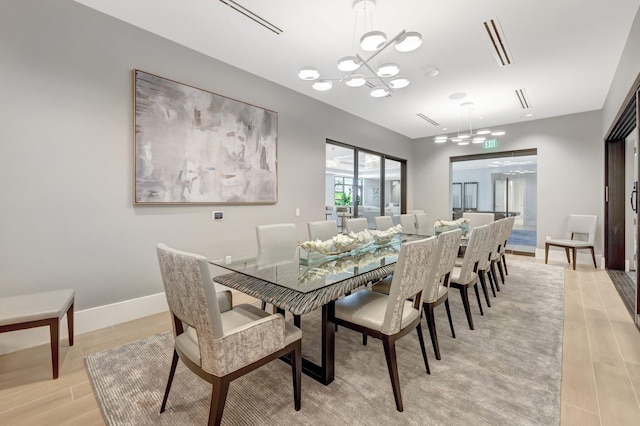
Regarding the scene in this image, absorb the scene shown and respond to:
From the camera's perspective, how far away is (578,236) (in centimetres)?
559

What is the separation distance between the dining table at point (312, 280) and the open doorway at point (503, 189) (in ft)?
18.4

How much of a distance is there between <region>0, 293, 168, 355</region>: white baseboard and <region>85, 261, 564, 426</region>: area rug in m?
0.57

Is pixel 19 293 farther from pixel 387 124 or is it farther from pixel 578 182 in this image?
pixel 578 182

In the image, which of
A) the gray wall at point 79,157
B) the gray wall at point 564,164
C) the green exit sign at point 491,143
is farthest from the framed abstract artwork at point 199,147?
the gray wall at point 564,164

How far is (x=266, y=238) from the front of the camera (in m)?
2.79

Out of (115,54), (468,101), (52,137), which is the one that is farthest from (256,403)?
(468,101)

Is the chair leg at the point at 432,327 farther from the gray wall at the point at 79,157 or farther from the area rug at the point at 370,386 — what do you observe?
the gray wall at the point at 79,157

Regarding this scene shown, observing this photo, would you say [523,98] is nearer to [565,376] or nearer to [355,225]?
[355,225]

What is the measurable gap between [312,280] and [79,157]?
94.8 inches

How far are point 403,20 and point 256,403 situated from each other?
330cm

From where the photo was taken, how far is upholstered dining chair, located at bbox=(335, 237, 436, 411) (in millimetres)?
1646

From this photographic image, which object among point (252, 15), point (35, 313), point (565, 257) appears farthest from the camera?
point (565, 257)

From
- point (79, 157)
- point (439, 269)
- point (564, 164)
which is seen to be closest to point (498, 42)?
point (439, 269)

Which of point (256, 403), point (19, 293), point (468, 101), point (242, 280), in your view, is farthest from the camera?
point (468, 101)
